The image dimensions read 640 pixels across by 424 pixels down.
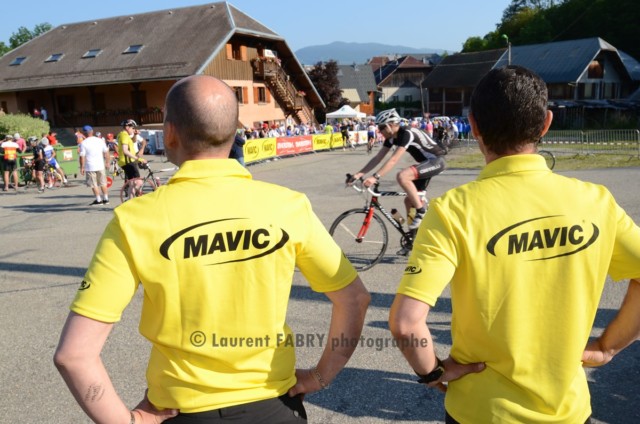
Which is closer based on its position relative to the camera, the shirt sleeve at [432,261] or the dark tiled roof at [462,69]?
the shirt sleeve at [432,261]

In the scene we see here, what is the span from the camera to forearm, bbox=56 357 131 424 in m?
1.59

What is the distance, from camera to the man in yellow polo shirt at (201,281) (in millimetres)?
1623

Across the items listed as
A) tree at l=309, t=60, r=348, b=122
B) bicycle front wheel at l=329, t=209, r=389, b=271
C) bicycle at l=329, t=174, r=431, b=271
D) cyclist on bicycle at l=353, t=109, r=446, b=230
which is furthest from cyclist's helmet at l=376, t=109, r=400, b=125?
tree at l=309, t=60, r=348, b=122

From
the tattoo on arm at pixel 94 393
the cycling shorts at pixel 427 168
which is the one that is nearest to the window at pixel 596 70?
the cycling shorts at pixel 427 168

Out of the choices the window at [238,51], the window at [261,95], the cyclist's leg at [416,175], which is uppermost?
the window at [238,51]

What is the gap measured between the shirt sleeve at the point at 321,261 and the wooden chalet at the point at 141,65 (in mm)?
31518

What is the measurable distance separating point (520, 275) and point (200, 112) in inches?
45.9

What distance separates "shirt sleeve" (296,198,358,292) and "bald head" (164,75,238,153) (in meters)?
0.38

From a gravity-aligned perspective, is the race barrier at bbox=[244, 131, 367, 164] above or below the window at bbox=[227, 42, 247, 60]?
below

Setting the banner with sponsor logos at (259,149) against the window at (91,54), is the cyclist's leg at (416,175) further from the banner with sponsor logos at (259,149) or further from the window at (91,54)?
the window at (91,54)

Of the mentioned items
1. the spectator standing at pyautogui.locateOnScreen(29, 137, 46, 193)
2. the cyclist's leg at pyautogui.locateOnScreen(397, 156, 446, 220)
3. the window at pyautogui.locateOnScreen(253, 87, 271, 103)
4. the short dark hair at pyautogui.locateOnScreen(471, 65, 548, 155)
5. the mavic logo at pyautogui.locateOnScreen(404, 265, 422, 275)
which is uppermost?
the window at pyautogui.locateOnScreen(253, 87, 271, 103)

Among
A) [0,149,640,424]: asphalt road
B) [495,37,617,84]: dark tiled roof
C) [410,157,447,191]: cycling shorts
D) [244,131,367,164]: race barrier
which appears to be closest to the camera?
[0,149,640,424]: asphalt road

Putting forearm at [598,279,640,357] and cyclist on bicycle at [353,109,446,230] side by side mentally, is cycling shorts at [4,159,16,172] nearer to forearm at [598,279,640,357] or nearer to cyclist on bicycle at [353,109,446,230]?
cyclist on bicycle at [353,109,446,230]

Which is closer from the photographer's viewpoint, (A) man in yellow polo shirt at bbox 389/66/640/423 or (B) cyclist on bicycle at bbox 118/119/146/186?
(A) man in yellow polo shirt at bbox 389/66/640/423
